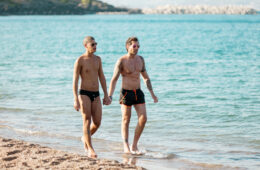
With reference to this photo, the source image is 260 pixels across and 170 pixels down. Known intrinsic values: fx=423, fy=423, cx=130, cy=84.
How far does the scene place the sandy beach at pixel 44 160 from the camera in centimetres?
597

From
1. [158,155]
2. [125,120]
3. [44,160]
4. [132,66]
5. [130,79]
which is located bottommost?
[158,155]

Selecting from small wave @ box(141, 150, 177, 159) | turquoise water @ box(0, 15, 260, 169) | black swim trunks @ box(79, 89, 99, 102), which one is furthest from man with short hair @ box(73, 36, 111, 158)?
small wave @ box(141, 150, 177, 159)

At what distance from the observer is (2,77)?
63.8ft

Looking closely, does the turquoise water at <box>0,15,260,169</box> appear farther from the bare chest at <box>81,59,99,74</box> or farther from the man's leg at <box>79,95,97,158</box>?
the bare chest at <box>81,59,99,74</box>

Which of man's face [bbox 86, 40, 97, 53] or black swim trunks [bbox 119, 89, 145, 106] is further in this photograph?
black swim trunks [bbox 119, 89, 145, 106]

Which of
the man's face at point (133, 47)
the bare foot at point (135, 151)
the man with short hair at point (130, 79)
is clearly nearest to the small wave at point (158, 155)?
the bare foot at point (135, 151)

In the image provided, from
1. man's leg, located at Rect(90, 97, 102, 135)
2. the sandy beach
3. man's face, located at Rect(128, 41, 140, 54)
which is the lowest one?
the sandy beach

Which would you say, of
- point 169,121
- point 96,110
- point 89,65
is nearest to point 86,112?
point 96,110

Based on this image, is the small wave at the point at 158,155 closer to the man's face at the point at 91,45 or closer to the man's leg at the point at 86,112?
the man's leg at the point at 86,112

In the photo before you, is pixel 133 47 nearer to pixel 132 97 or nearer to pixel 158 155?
pixel 132 97

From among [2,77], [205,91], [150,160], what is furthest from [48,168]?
[2,77]

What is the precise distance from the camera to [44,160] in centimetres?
621

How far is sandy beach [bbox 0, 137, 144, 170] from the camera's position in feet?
19.6

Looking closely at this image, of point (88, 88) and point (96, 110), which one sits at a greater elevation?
point (88, 88)
